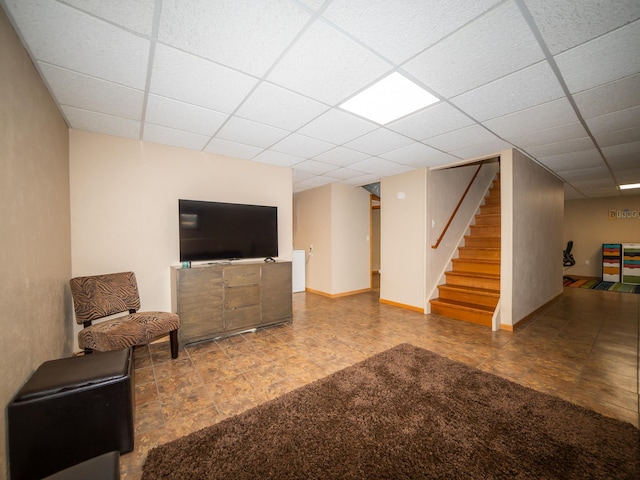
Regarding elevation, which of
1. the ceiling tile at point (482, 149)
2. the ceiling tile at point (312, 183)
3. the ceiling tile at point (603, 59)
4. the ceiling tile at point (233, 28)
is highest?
the ceiling tile at point (233, 28)

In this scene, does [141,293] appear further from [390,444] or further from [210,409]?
[390,444]

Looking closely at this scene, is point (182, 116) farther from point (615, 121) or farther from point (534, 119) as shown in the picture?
point (615, 121)

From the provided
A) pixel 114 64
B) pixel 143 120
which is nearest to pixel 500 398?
pixel 114 64

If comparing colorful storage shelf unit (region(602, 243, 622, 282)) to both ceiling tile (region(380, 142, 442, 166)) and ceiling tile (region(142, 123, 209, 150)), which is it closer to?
ceiling tile (region(380, 142, 442, 166))

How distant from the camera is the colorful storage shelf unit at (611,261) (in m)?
7.46

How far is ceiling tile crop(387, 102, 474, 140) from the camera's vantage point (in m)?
2.51

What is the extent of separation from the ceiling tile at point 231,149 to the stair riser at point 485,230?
4.94m

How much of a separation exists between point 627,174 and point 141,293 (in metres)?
8.80

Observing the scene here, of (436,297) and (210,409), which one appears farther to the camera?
(436,297)

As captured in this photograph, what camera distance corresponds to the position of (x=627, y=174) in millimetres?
4988

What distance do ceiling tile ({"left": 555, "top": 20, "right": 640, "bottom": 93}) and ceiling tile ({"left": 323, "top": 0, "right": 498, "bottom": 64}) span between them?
2.91ft

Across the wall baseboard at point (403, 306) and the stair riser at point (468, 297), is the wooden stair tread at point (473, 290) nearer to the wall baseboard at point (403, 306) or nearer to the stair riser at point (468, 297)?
the stair riser at point (468, 297)

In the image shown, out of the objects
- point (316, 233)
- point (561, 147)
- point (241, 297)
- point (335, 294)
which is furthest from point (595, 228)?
point (241, 297)

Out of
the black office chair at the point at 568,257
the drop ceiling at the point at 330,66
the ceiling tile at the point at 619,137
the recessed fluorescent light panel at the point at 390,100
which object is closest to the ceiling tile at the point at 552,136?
the drop ceiling at the point at 330,66
